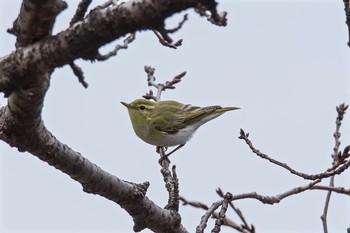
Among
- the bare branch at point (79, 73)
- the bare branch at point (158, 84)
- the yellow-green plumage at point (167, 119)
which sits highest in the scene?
the yellow-green plumage at point (167, 119)

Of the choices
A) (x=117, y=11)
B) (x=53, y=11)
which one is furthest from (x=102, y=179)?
(x=117, y=11)

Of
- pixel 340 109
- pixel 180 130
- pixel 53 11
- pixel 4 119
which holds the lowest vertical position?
pixel 4 119

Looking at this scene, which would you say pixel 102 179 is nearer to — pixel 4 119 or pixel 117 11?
pixel 4 119

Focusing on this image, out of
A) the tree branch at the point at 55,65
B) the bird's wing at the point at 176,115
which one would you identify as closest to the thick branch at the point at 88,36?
the tree branch at the point at 55,65

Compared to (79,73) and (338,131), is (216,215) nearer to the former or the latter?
(338,131)

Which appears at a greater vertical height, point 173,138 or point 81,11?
point 173,138

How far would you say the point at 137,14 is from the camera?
8.26 ft

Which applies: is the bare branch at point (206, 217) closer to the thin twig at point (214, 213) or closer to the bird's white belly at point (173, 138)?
the thin twig at point (214, 213)

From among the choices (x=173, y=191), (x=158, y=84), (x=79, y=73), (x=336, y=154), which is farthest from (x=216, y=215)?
(x=158, y=84)

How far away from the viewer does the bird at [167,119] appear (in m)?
8.02

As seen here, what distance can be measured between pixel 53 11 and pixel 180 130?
5.45 metres

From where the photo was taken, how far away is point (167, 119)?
8.39 meters

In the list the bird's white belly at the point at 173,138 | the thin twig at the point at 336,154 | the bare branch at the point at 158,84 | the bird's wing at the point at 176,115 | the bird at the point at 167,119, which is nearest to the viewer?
the thin twig at the point at 336,154

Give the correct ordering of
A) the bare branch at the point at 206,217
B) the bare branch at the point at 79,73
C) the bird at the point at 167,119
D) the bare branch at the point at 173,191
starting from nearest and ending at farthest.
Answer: the bare branch at the point at 79,73 < the bare branch at the point at 206,217 < the bare branch at the point at 173,191 < the bird at the point at 167,119
